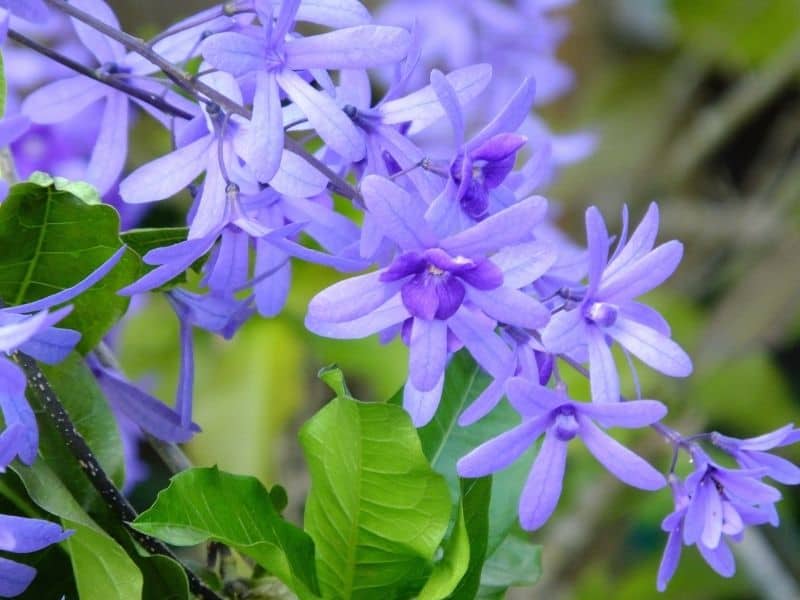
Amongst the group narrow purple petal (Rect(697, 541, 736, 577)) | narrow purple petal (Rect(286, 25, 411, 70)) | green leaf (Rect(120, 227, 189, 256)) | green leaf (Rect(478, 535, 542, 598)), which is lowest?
green leaf (Rect(478, 535, 542, 598))

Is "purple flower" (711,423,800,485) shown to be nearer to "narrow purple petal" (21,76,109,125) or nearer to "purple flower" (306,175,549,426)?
"purple flower" (306,175,549,426)

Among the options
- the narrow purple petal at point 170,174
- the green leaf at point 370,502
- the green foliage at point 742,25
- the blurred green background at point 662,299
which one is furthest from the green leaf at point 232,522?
the green foliage at point 742,25

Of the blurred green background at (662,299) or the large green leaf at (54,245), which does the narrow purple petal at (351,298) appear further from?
the blurred green background at (662,299)

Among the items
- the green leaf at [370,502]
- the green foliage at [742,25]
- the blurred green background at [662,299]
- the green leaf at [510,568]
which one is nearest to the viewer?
the green leaf at [370,502]

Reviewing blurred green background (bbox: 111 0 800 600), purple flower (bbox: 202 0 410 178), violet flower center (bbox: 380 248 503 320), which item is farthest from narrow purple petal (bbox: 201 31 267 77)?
blurred green background (bbox: 111 0 800 600)

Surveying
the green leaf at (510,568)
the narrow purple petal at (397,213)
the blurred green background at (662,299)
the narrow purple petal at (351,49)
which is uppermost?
the narrow purple petal at (351,49)

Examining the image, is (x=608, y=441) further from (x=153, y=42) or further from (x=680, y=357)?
(x=153, y=42)
